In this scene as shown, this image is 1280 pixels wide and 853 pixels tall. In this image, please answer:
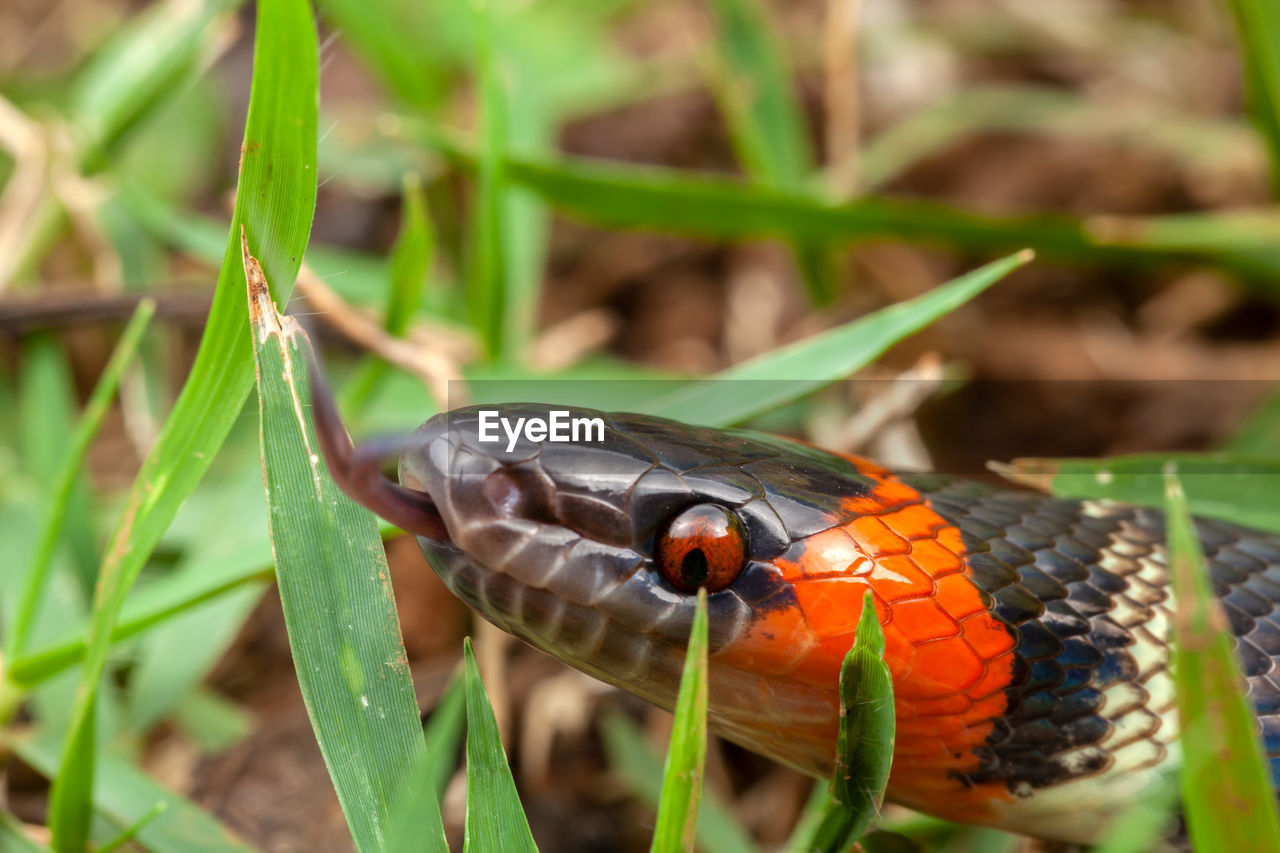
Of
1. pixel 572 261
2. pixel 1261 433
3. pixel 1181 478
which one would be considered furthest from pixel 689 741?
pixel 572 261

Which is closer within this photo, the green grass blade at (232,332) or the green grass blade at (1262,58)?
the green grass blade at (232,332)

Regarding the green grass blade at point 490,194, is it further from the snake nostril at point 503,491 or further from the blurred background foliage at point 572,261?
the snake nostril at point 503,491

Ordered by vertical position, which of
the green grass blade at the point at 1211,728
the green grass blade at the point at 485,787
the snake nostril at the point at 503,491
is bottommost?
the green grass blade at the point at 485,787

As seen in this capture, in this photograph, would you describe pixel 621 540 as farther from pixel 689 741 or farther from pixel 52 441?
pixel 52 441

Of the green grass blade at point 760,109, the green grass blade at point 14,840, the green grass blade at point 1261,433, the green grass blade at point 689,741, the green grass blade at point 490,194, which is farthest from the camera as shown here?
the green grass blade at point 760,109

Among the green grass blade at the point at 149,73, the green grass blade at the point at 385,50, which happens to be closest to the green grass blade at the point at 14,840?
the green grass blade at the point at 149,73

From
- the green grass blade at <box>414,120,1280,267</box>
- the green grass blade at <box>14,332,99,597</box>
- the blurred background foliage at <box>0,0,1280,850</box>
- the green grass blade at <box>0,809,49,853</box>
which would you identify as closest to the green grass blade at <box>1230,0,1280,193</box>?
the blurred background foliage at <box>0,0,1280,850</box>

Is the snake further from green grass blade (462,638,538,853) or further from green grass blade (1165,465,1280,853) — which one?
green grass blade (1165,465,1280,853)
